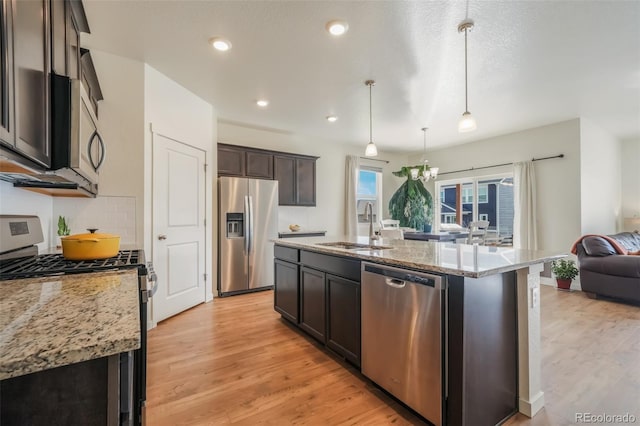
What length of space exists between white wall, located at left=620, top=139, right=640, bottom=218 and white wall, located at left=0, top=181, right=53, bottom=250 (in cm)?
864

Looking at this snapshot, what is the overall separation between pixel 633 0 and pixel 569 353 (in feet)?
9.04

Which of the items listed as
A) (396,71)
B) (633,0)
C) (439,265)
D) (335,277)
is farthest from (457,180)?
(439,265)

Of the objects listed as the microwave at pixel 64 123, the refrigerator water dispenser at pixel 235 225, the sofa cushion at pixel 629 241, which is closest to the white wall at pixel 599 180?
the sofa cushion at pixel 629 241

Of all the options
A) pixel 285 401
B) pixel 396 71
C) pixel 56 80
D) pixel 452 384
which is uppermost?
pixel 396 71

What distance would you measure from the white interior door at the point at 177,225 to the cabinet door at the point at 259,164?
36.5 inches

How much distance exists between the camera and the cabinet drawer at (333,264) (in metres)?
2.19

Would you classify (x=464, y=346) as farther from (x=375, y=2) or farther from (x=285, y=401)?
(x=375, y=2)

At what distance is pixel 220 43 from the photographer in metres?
2.62

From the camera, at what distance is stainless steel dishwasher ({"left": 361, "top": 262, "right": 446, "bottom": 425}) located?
1590 mm

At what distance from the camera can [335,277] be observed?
7.86 feet

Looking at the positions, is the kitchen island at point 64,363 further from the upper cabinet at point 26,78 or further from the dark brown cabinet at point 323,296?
the dark brown cabinet at point 323,296

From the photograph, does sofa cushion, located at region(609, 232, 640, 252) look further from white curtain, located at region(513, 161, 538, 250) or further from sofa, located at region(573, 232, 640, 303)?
white curtain, located at region(513, 161, 538, 250)

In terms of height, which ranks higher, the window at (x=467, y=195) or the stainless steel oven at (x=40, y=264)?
the window at (x=467, y=195)

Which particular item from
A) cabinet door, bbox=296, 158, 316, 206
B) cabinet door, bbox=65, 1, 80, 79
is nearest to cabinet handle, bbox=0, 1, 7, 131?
cabinet door, bbox=65, 1, 80, 79
